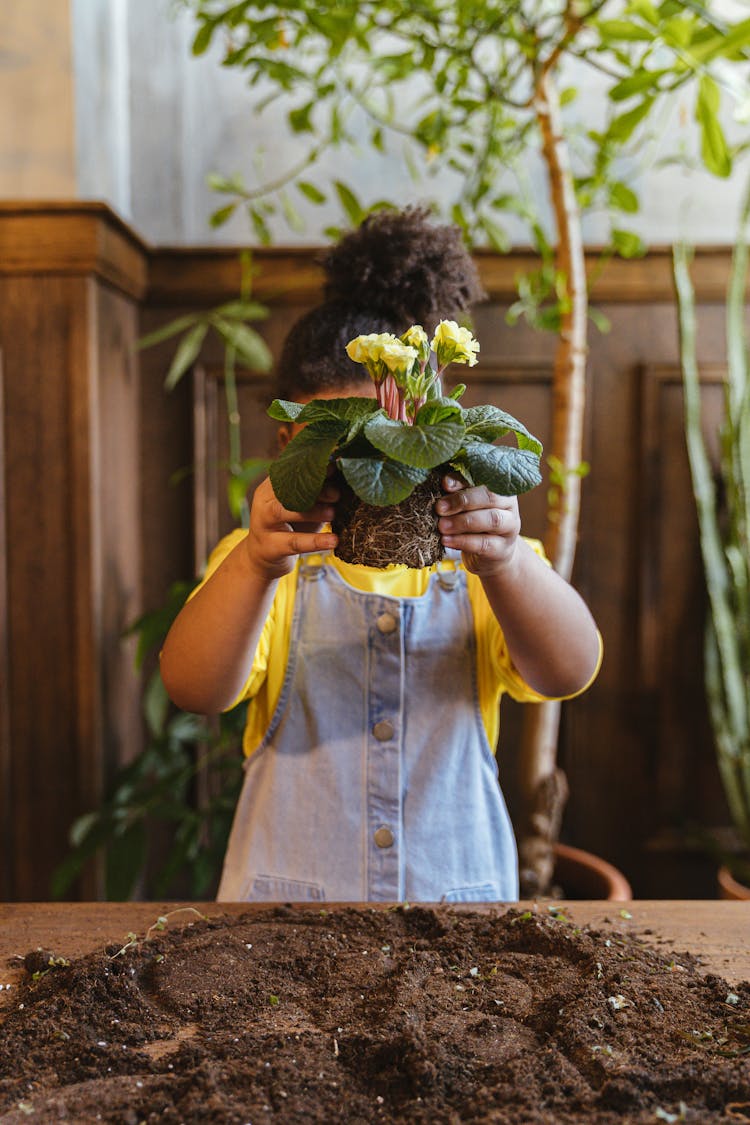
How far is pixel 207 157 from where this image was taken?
208 cm

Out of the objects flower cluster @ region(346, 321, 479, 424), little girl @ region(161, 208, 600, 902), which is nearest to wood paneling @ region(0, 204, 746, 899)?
little girl @ region(161, 208, 600, 902)

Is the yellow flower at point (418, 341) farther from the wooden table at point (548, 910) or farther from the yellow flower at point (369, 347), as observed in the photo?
the wooden table at point (548, 910)

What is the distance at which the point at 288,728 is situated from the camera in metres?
1.21

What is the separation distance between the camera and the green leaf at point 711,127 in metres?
1.23

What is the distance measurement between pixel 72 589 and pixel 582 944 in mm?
1242

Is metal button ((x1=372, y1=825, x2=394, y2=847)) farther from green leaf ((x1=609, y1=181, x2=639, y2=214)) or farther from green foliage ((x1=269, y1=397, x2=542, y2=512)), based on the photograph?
green leaf ((x1=609, y1=181, x2=639, y2=214))

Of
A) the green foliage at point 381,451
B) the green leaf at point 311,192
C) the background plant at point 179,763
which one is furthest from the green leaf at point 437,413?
the green leaf at point 311,192

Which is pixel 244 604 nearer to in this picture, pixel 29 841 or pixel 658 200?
pixel 29 841

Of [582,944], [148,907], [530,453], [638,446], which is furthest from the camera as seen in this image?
[638,446]

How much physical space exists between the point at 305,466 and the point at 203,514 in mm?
1316

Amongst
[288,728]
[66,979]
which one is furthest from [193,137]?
[66,979]

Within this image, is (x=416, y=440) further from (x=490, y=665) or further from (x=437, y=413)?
(x=490, y=665)

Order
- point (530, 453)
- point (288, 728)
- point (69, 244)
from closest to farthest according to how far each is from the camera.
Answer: point (530, 453), point (288, 728), point (69, 244)

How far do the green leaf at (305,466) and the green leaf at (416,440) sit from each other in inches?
1.6
